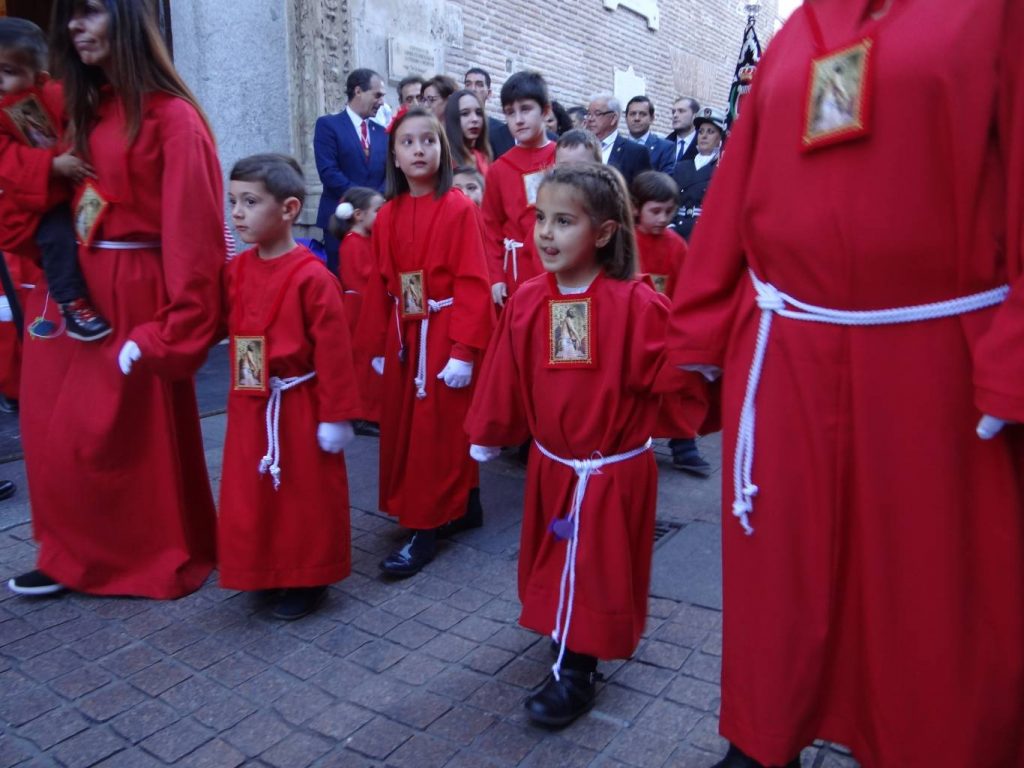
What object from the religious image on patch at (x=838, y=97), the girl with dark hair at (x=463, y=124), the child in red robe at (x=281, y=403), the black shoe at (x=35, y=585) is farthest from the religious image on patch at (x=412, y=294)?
the religious image on patch at (x=838, y=97)

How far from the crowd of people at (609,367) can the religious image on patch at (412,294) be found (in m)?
0.01

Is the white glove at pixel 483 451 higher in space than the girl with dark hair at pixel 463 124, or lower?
lower

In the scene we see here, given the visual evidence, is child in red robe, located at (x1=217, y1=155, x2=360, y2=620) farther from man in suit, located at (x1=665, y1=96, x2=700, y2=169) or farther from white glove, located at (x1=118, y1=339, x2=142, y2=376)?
man in suit, located at (x1=665, y1=96, x2=700, y2=169)

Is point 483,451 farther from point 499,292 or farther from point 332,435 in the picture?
point 499,292

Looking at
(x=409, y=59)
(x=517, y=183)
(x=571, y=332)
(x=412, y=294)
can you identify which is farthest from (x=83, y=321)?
(x=409, y=59)

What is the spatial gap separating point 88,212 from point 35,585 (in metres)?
1.43

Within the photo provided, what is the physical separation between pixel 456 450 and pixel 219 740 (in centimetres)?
162

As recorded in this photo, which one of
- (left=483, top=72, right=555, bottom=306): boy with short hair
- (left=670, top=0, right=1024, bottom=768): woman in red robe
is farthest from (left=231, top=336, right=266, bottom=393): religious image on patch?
(left=483, top=72, right=555, bottom=306): boy with short hair

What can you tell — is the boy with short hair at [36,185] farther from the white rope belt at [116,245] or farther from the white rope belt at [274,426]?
the white rope belt at [274,426]

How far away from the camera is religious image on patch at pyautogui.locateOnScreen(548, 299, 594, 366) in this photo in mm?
2756

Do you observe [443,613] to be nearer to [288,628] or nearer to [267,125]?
[288,628]

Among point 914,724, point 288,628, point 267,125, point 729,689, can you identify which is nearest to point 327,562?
point 288,628

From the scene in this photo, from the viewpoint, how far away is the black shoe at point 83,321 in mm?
3363

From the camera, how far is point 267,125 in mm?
8547
